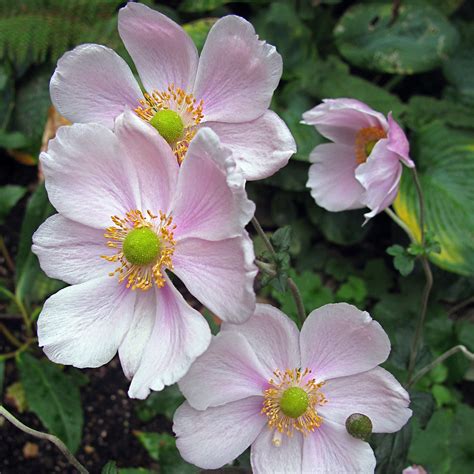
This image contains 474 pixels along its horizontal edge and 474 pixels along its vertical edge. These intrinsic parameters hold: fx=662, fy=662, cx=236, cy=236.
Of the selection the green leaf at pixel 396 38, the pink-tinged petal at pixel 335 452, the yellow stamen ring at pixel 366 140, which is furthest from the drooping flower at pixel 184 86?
the green leaf at pixel 396 38

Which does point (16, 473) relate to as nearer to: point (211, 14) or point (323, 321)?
point (323, 321)

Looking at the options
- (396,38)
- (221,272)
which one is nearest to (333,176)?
(221,272)

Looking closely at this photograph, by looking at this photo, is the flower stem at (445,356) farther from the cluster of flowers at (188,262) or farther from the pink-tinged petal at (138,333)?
the pink-tinged petal at (138,333)

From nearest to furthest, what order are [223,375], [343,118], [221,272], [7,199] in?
[221,272], [223,375], [343,118], [7,199]

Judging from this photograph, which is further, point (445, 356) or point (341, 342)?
point (445, 356)

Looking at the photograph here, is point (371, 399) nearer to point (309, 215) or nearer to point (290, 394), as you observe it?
point (290, 394)

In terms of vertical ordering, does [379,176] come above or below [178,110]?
below
